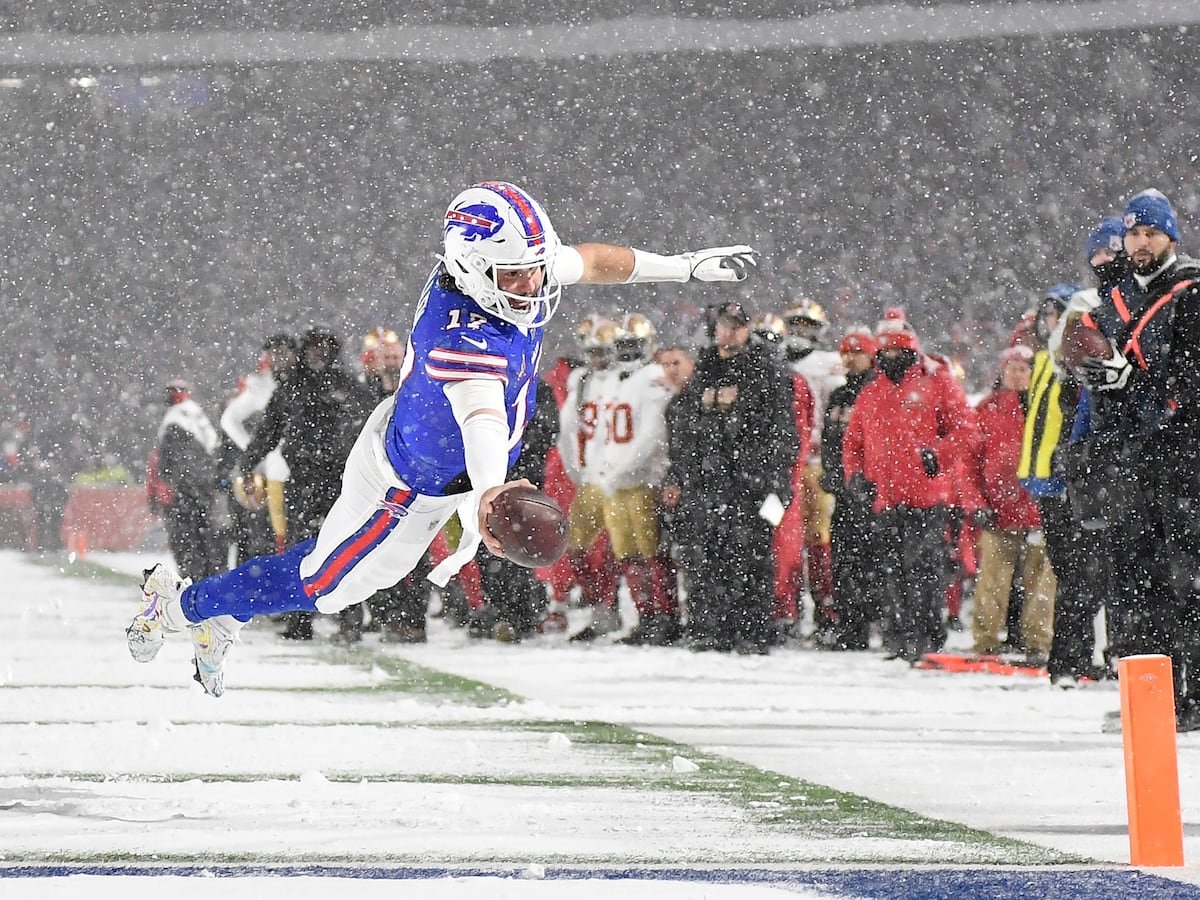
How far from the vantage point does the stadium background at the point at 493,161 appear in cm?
2477

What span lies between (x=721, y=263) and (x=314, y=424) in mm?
4971

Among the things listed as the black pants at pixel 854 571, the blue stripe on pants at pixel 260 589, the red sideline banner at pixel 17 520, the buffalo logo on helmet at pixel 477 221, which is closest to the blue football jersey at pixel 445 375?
the buffalo logo on helmet at pixel 477 221

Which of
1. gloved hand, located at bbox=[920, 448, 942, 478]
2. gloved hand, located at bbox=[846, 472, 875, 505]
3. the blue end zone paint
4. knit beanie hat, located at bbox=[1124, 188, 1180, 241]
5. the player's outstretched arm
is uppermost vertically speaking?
knit beanie hat, located at bbox=[1124, 188, 1180, 241]

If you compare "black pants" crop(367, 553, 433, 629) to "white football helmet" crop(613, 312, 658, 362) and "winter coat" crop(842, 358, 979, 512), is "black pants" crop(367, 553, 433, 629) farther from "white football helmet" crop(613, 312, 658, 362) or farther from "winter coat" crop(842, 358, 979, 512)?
"winter coat" crop(842, 358, 979, 512)

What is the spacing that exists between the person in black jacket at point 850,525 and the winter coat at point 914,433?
0.47 meters

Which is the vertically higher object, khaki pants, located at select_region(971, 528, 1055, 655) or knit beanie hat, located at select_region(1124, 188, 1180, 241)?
knit beanie hat, located at select_region(1124, 188, 1180, 241)

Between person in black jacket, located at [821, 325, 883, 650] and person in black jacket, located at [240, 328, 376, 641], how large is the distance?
8.65 feet

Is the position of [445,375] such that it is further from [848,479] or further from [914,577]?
[848,479]

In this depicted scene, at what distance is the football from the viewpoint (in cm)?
650

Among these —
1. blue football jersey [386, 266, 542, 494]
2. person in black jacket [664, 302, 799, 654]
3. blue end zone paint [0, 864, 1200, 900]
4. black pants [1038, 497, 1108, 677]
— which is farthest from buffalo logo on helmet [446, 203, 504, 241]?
person in black jacket [664, 302, 799, 654]

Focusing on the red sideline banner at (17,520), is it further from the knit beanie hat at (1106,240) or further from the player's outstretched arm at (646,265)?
the player's outstretched arm at (646,265)

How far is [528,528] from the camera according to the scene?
13.3ft

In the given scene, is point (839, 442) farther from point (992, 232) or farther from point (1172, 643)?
point (992, 232)

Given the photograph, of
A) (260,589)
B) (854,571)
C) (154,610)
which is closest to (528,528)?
(260,589)
